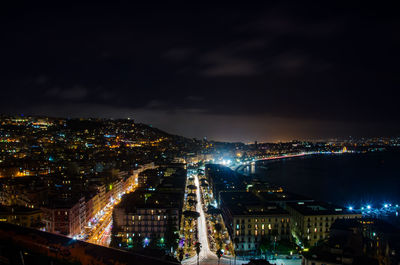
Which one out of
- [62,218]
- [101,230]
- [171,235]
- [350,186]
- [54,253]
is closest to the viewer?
[54,253]

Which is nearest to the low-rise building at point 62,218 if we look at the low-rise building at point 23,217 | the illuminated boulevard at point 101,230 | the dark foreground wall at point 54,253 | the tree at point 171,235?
the low-rise building at point 23,217

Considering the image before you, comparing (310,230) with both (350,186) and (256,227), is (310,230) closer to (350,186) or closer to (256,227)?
(256,227)

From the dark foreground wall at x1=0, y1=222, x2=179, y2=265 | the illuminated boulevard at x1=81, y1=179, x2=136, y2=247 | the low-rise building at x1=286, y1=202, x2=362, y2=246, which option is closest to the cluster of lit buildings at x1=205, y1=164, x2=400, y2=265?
the low-rise building at x1=286, y1=202, x2=362, y2=246

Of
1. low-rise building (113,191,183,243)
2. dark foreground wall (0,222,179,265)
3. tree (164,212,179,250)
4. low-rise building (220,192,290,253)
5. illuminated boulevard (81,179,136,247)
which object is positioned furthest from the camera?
illuminated boulevard (81,179,136,247)

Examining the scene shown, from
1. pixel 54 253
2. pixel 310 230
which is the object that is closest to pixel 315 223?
pixel 310 230

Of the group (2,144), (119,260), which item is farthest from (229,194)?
(2,144)

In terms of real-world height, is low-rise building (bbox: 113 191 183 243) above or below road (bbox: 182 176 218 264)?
above

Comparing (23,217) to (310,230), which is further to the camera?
(310,230)

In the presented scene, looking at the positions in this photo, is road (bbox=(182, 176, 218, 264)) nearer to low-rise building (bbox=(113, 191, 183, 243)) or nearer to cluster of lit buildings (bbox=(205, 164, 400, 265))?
cluster of lit buildings (bbox=(205, 164, 400, 265))

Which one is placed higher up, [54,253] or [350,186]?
[54,253]

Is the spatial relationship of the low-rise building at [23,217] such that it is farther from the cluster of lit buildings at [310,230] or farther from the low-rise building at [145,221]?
the cluster of lit buildings at [310,230]
